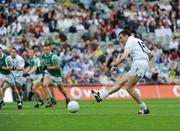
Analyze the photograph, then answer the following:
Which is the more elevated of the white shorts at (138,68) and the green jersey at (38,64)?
the green jersey at (38,64)

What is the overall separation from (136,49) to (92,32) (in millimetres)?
21527

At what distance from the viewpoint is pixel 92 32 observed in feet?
140

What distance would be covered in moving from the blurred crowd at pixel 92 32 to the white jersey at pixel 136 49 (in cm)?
1642

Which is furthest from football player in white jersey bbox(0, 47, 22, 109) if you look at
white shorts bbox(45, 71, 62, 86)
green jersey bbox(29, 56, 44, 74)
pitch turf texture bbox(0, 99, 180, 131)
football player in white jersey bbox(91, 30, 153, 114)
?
pitch turf texture bbox(0, 99, 180, 131)

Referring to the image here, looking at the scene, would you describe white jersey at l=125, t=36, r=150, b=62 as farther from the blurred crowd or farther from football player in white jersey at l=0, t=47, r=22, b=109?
the blurred crowd

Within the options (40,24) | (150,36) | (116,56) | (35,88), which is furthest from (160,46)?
(35,88)

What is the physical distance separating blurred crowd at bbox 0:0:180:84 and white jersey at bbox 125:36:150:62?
646 inches

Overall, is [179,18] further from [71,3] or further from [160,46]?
[71,3]

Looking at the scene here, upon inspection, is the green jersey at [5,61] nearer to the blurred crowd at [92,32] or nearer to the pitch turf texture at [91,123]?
the pitch turf texture at [91,123]

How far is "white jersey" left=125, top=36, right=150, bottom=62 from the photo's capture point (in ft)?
69.5

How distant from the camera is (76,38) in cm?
4203

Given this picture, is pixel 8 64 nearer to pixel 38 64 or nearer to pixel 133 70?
pixel 38 64

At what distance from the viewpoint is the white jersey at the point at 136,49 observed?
21172 mm

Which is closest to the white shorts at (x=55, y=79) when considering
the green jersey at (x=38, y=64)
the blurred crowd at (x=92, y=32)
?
the green jersey at (x=38, y=64)
